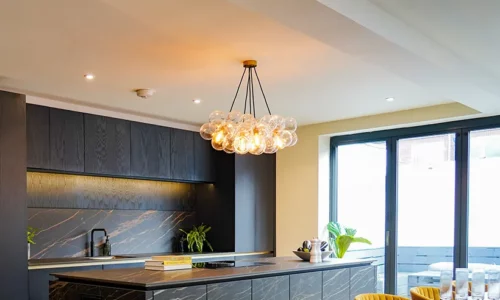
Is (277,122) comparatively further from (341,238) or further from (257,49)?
(341,238)

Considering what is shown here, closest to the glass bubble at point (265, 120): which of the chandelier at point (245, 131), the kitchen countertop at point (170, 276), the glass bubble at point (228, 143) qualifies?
the chandelier at point (245, 131)

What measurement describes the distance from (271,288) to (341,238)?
2827mm

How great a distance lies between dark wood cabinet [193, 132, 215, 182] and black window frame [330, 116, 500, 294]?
1598mm

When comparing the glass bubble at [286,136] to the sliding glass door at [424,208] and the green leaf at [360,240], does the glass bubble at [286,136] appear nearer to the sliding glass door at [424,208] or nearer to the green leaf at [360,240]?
the sliding glass door at [424,208]

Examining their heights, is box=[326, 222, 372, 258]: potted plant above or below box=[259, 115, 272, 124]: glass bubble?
below

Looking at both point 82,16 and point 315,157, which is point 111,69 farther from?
point 315,157

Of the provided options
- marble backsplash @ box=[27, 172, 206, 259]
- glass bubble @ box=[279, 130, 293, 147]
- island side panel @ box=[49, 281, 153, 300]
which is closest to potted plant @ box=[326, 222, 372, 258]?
marble backsplash @ box=[27, 172, 206, 259]

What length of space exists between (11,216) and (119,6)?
101 inches

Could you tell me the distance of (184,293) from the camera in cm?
340

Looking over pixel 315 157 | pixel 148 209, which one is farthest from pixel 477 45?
pixel 148 209

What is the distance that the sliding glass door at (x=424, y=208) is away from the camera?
6.09 meters

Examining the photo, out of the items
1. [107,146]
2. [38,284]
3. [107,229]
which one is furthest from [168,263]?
[107,229]

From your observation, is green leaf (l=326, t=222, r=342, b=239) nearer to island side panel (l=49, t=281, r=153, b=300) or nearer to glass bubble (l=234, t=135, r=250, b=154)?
glass bubble (l=234, t=135, r=250, b=154)

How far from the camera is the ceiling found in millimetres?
3094
